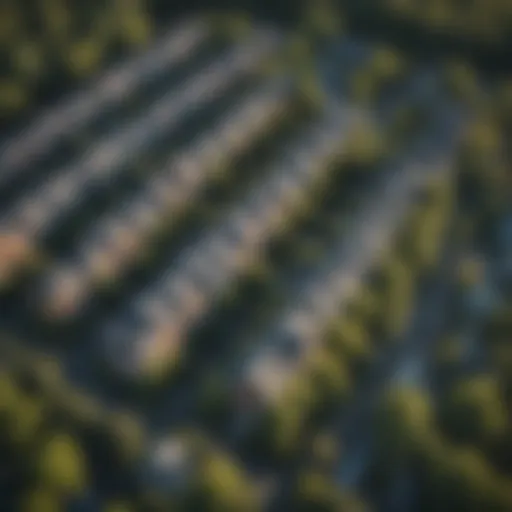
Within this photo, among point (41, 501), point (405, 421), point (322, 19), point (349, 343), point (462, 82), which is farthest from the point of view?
point (322, 19)

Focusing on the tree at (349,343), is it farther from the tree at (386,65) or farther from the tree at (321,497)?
the tree at (386,65)

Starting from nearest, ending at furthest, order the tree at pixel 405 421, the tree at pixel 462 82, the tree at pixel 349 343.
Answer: the tree at pixel 405 421, the tree at pixel 349 343, the tree at pixel 462 82

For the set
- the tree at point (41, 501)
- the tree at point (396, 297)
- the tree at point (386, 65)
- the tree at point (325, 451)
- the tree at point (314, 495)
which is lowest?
the tree at point (41, 501)

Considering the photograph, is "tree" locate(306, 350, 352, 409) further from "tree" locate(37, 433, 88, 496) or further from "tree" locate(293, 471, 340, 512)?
"tree" locate(37, 433, 88, 496)

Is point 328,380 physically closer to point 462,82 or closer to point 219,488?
point 219,488

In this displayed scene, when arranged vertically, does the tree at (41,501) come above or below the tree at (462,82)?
below

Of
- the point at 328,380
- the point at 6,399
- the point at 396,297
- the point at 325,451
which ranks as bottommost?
the point at 6,399

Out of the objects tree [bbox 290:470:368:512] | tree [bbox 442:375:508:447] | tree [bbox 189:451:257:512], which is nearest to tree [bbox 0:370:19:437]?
tree [bbox 189:451:257:512]

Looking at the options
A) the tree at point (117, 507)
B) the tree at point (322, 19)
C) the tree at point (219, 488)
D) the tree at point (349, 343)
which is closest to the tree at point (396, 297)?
the tree at point (349, 343)

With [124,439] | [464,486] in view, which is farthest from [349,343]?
[124,439]

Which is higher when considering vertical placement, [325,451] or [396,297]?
[396,297]
